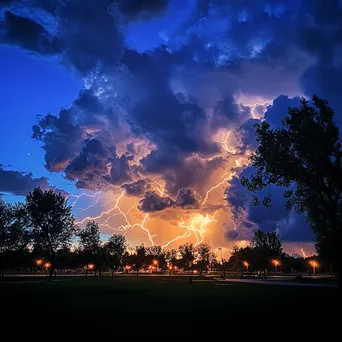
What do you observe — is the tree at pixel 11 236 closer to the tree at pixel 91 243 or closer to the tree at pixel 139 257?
the tree at pixel 91 243

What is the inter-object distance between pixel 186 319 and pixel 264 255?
7852 cm

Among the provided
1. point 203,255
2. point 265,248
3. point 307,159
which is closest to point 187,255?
point 203,255

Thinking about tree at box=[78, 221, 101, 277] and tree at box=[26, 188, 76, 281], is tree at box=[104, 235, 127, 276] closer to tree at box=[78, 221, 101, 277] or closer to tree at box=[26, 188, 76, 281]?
tree at box=[78, 221, 101, 277]

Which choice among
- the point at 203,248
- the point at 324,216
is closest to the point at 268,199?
the point at 324,216

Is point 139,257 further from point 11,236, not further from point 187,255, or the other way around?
point 11,236

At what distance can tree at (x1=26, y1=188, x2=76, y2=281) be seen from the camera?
58.3 m

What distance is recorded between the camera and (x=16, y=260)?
220ft

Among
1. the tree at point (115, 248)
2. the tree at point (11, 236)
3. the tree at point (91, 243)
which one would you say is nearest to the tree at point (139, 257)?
the tree at point (115, 248)

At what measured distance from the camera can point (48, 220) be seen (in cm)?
5897

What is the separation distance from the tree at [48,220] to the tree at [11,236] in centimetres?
358

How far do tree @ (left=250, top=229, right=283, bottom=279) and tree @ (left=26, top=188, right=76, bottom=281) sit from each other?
51.6 m

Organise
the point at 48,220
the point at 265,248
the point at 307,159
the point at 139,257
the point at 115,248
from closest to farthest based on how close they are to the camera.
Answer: the point at 307,159, the point at 48,220, the point at 265,248, the point at 115,248, the point at 139,257

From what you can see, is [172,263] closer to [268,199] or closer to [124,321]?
[268,199]

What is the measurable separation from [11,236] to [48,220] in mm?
10833
